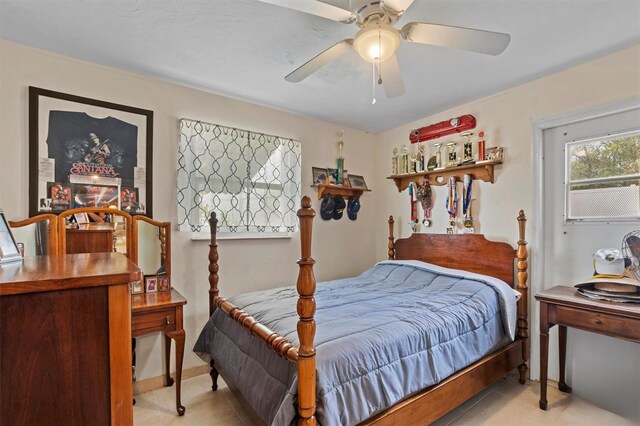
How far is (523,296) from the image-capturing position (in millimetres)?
2531

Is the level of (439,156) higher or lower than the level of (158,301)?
higher

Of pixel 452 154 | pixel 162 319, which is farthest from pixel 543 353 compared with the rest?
pixel 162 319

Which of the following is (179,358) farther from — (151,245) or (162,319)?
(151,245)

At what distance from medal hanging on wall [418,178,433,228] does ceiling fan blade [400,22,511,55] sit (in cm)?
183

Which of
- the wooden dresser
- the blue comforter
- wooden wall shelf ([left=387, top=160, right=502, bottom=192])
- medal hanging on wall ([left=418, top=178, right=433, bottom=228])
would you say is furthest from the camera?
medal hanging on wall ([left=418, top=178, right=433, bottom=228])

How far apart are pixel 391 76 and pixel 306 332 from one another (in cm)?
149

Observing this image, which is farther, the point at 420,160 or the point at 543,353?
the point at 420,160

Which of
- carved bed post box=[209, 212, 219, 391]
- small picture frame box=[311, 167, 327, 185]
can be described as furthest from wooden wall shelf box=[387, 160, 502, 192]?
carved bed post box=[209, 212, 219, 391]

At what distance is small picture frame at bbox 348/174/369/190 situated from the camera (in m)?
3.74

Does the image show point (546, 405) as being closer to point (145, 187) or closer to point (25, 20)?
point (145, 187)

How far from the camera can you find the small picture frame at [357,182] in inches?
147

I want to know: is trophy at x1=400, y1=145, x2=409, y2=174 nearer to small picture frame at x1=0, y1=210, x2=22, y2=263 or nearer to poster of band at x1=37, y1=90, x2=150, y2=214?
poster of band at x1=37, y1=90, x2=150, y2=214

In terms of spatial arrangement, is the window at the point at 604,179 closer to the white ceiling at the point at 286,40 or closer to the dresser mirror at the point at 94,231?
the white ceiling at the point at 286,40

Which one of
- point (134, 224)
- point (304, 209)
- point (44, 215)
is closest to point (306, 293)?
point (304, 209)
